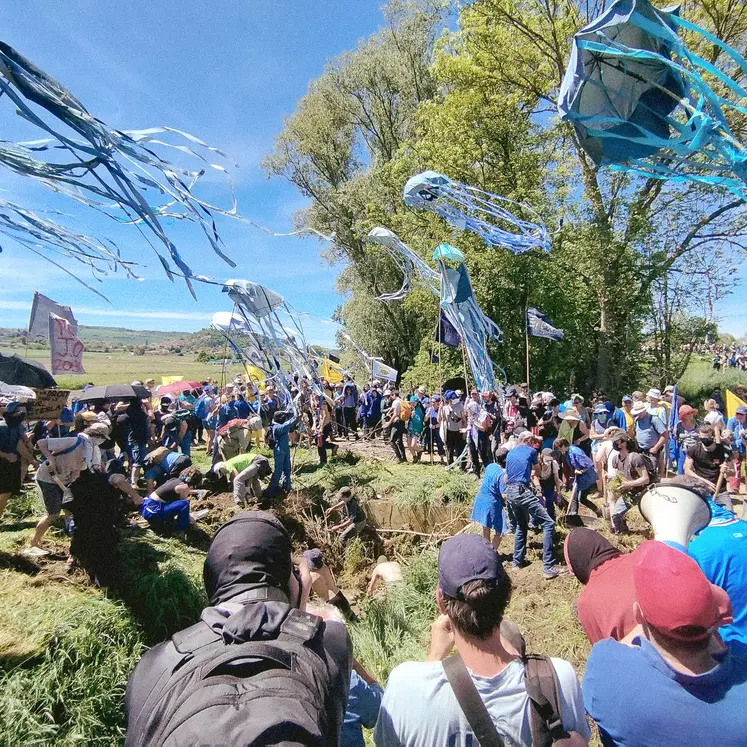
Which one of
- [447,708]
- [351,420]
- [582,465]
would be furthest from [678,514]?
[351,420]

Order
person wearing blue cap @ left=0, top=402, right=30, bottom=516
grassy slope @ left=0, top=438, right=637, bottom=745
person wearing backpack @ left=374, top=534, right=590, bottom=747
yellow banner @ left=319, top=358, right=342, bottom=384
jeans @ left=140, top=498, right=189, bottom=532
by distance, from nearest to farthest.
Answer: person wearing backpack @ left=374, top=534, right=590, bottom=747
grassy slope @ left=0, top=438, right=637, bottom=745
person wearing blue cap @ left=0, top=402, right=30, bottom=516
jeans @ left=140, top=498, right=189, bottom=532
yellow banner @ left=319, top=358, right=342, bottom=384

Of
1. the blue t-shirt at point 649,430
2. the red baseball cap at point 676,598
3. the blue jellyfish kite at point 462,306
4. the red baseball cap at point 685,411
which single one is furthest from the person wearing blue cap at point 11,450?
the red baseball cap at point 685,411

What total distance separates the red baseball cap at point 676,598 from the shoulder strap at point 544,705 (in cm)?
39

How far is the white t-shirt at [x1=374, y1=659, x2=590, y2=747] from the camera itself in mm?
1487

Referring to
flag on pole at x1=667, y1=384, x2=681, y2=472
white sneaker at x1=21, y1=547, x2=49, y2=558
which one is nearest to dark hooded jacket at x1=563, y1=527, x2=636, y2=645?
white sneaker at x1=21, y1=547, x2=49, y2=558

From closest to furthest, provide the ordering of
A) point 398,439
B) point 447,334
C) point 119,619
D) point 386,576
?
point 119,619
point 386,576
point 398,439
point 447,334

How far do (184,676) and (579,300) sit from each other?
57.4ft

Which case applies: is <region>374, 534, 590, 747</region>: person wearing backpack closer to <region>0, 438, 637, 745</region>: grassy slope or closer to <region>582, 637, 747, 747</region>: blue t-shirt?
<region>582, 637, 747, 747</region>: blue t-shirt

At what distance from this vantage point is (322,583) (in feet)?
16.5

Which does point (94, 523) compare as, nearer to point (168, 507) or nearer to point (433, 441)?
point (168, 507)

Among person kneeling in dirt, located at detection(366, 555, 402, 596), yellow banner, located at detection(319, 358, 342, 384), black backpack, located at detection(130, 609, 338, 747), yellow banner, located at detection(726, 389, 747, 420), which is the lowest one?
person kneeling in dirt, located at detection(366, 555, 402, 596)

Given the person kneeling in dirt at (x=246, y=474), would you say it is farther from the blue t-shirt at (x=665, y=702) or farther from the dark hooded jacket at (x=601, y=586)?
the blue t-shirt at (x=665, y=702)

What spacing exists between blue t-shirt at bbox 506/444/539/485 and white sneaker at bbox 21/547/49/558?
214 inches

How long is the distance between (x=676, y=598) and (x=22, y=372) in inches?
587
